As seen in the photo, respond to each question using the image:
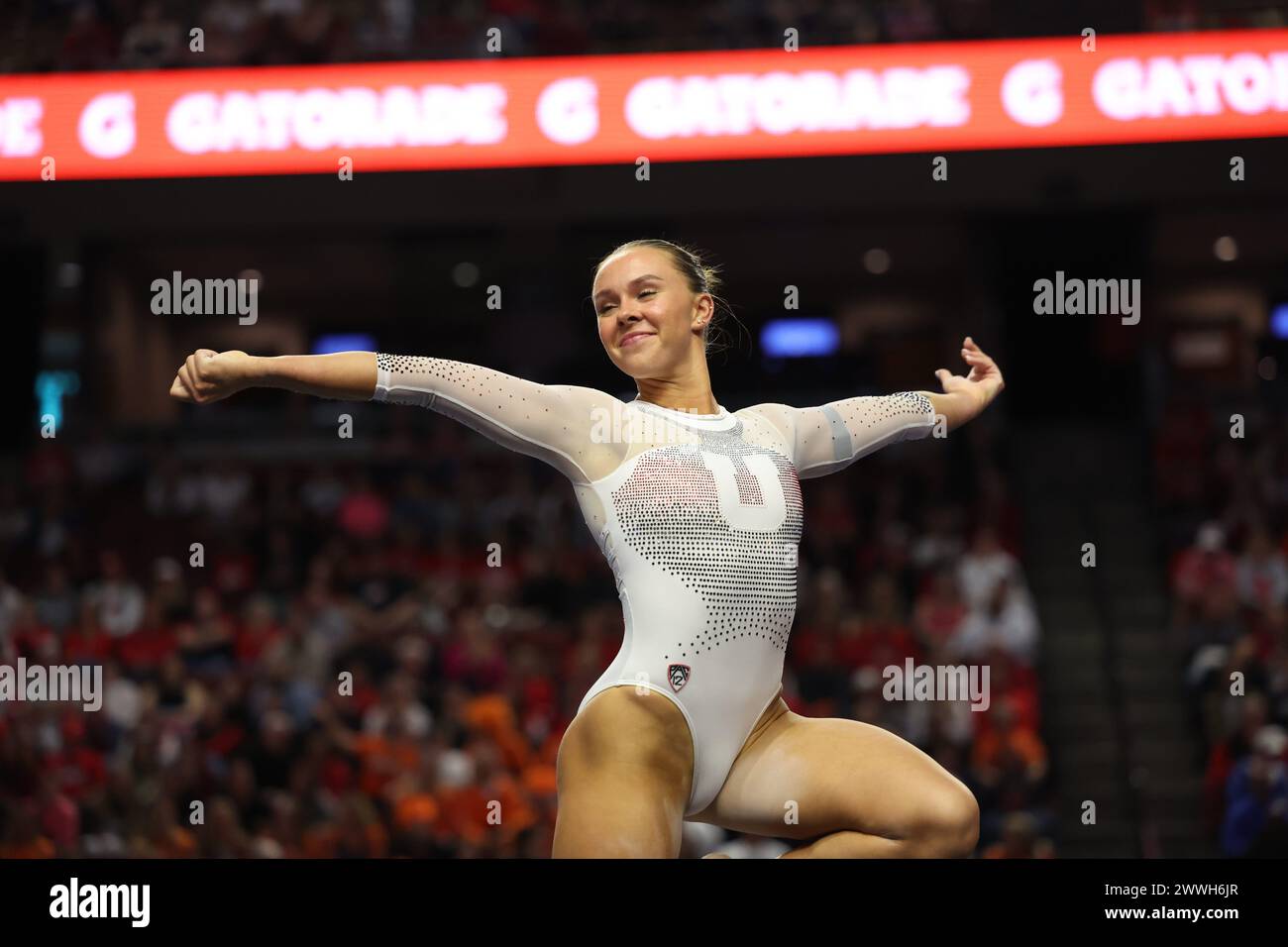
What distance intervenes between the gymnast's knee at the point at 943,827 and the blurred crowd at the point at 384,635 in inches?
182

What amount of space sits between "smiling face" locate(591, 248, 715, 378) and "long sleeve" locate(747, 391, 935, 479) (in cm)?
28

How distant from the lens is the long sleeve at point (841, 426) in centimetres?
386

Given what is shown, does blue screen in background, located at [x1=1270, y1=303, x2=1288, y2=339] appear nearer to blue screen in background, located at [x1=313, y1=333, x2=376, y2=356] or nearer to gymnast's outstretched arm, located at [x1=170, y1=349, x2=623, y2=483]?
blue screen in background, located at [x1=313, y1=333, x2=376, y2=356]

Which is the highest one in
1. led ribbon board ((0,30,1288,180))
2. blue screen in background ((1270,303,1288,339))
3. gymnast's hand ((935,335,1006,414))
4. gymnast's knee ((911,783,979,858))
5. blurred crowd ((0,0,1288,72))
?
blurred crowd ((0,0,1288,72))

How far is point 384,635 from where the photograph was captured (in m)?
10.1

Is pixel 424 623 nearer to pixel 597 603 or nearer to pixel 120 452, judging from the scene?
pixel 597 603

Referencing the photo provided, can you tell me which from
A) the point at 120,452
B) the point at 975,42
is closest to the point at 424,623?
the point at 120,452

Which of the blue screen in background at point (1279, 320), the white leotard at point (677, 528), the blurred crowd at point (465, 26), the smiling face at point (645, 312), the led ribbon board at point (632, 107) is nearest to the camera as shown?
the white leotard at point (677, 528)

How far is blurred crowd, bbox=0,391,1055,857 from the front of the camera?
8.65 m

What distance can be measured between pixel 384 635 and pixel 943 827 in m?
7.20

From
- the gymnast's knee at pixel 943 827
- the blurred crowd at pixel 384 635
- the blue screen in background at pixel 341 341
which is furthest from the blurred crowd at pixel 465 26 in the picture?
the gymnast's knee at pixel 943 827

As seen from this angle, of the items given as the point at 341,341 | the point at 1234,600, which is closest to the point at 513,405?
the point at 1234,600

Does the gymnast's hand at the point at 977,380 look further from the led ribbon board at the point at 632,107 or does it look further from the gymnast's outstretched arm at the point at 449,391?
the led ribbon board at the point at 632,107

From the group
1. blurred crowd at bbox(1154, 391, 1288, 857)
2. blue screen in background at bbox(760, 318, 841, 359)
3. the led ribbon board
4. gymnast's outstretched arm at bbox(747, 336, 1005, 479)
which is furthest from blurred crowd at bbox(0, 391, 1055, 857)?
gymnast's outstretched arm at bbox(747, 336, 1005, 479)
